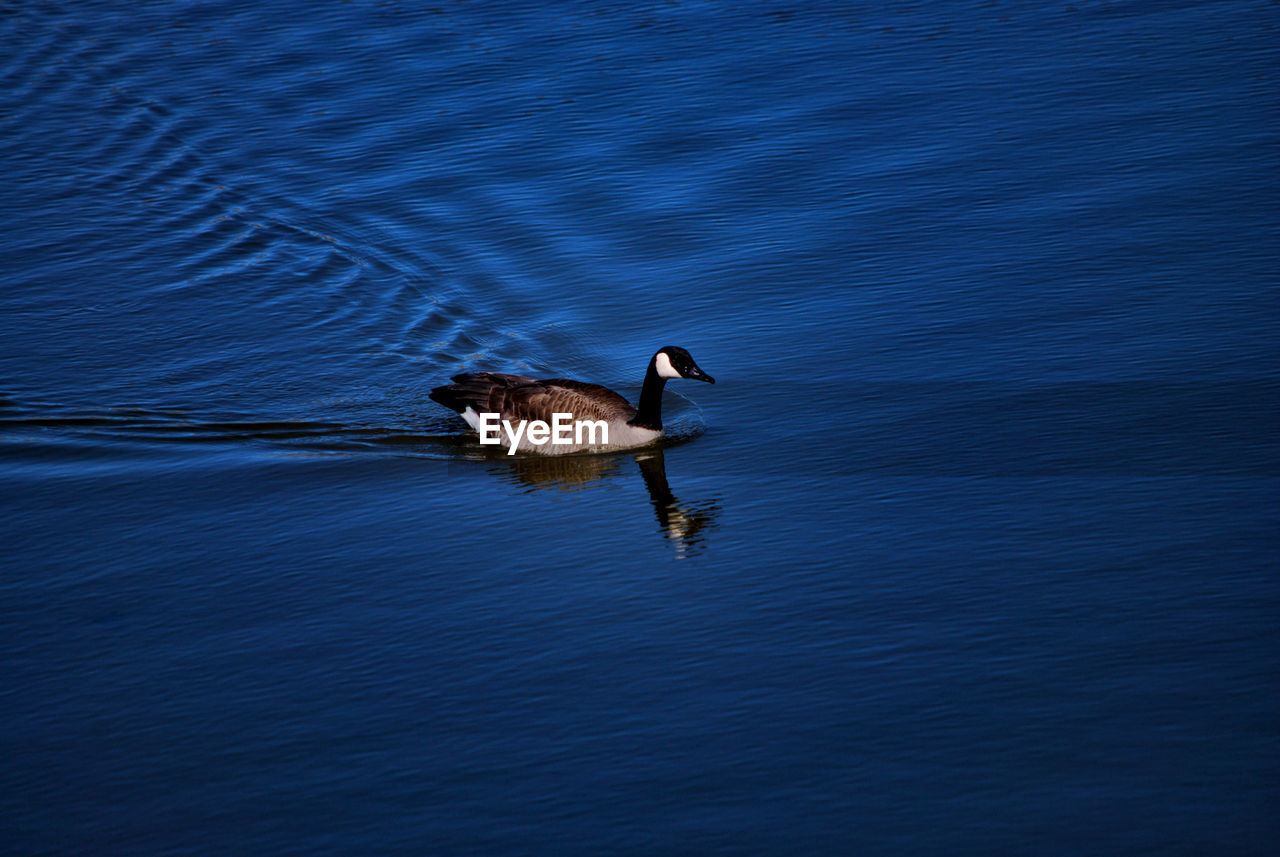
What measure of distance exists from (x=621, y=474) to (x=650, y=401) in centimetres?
78

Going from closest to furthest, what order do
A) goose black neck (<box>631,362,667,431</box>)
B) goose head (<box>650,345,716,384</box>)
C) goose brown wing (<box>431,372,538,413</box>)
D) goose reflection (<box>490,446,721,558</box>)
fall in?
goose reflection (<box>490,446,721,558</box>)
goose head (<box>650,345,716,384</box>)
goose black neck (<box>631,362,667,431</box>)
goose brown wing (<box>431,372,538,413</box>)

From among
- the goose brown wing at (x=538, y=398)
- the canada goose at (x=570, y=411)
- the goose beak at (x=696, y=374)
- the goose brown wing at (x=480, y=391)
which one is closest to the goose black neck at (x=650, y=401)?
the canada goose at (x=570, y=411)

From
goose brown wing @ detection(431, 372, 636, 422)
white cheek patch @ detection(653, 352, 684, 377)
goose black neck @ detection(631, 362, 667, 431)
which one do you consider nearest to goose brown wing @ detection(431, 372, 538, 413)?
goose brown wing @ detection(431, 372, 636, 422)

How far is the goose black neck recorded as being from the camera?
14500 millimetres

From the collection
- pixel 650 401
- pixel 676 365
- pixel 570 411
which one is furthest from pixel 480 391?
Result: pixel 676 365

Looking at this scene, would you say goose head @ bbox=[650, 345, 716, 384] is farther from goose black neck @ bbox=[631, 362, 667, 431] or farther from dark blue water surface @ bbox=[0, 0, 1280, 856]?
dark blue water surface @ bbox=[0, 0, 1280, 856]

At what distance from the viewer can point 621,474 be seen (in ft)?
46.8

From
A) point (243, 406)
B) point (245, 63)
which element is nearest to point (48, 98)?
point (245, 63)

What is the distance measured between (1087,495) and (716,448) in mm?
3532

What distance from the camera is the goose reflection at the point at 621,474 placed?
41.5 ft

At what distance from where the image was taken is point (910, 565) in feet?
37.4

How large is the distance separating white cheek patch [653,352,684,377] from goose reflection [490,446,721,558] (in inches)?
30.0

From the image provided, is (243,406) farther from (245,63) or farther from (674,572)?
(245,63)

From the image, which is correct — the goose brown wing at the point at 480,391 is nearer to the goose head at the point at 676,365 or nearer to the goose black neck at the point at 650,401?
the goose black neck at the point at 650,401
